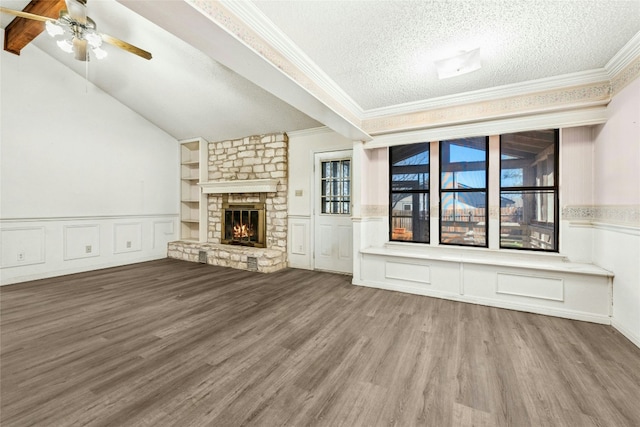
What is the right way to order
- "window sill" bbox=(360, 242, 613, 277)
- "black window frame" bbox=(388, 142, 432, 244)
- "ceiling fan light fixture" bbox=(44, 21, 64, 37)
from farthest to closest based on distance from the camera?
"black window frame" bbox=(388, 142, 432, 244)
"window sill" bbox=(360, 242, 613, 277)
"ceiling fan light fixture" bbox=(44, 21, 64, 37)

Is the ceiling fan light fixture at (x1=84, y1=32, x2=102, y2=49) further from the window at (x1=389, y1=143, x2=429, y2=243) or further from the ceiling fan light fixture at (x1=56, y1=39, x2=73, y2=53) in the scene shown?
the window at (x1=389, y1=143, x2=429, y2=243)

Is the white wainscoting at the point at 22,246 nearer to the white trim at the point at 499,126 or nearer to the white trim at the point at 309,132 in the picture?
the white trim at the point at 309,132

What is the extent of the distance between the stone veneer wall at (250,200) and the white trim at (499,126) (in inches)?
78.1

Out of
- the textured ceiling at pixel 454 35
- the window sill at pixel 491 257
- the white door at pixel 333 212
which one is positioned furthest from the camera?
the white door at pixel 333 212

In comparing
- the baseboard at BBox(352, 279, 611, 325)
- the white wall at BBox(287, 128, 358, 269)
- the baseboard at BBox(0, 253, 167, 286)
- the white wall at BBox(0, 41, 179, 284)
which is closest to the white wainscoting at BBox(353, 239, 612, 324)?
the baseboard at BBox(352, 279, 611, 325)

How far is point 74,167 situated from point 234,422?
540 centimetres

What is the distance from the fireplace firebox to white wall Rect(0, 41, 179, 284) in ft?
4.92

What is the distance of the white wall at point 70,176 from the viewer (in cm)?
407

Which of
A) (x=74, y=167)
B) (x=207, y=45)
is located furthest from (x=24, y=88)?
(x=207, y=45)

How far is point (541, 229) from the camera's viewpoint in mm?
3334

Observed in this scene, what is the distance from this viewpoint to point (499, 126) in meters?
3.20

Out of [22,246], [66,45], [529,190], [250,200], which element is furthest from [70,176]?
[529,190]

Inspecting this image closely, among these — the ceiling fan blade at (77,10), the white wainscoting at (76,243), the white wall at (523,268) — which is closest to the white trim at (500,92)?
the white wall at (523,268)

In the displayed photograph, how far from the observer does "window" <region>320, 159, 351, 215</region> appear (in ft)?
15.6
